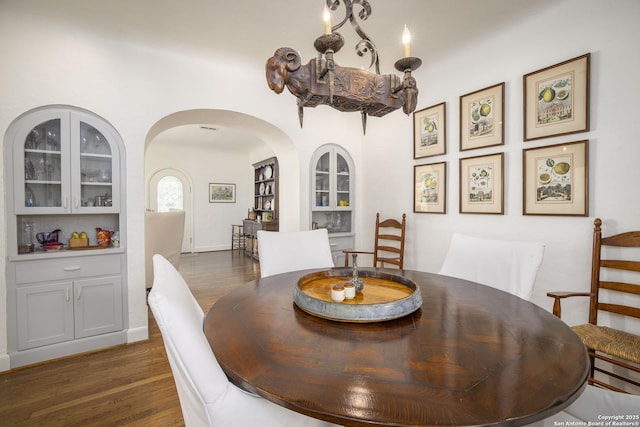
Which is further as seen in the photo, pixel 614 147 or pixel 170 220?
pixel 170 220

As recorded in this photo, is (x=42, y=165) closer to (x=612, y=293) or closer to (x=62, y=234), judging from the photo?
(x=62, y=234)

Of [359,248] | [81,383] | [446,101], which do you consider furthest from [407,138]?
[81,383]

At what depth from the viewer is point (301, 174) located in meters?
3.49

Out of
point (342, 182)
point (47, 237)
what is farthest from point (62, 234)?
point (342, 182)

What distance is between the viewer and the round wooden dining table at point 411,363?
2.01 ft

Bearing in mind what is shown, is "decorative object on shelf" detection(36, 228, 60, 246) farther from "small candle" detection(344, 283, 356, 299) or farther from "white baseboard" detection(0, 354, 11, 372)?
"small candle" detection(344, 283, 356, 299)

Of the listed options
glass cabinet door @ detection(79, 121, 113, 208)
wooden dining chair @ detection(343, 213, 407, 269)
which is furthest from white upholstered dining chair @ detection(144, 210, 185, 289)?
wooden dining chair @ detection(343, 213, 407, 269)

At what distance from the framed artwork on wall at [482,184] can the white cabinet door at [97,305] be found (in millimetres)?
3290

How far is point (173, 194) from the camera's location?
7152mm

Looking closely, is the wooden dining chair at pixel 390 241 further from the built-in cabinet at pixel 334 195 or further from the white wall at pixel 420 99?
the built-in cabinet at pixel 334 195

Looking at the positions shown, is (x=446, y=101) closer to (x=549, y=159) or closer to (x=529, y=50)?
(x=529, y=50)

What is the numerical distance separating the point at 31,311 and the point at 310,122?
3.15 m

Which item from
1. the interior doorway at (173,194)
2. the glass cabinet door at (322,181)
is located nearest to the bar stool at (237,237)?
the interior doorway at (173,194)

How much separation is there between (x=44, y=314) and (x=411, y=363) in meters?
2.86
